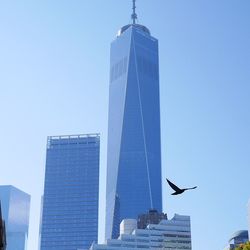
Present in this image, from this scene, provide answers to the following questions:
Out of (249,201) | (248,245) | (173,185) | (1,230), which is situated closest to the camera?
(173,185)

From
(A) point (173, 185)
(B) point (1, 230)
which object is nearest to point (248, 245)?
(B) point (1, 230)

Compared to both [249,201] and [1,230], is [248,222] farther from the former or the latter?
[1,230]

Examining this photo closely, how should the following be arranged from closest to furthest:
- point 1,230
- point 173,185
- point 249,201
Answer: point 173,185 < point 1,230 < point 249,201

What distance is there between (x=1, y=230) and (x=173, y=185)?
A: 117ft

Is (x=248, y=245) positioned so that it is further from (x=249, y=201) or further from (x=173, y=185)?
(x=249, y=201)

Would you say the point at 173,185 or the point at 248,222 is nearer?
the point at 173,185

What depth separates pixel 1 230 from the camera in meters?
70.6

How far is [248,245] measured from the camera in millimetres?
84625

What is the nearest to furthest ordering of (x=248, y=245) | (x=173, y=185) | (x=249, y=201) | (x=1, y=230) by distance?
(x=173, y=185) < (x=1, y=230) < (x=248, y=245) < (x=249, y=201)

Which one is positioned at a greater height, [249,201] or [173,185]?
[249,201]

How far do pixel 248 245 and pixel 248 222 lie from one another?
4510 inches

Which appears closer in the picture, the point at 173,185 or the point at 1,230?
the point at 173,185

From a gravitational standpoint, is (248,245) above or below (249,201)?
below

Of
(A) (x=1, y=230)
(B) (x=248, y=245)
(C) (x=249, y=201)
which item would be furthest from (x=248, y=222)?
(A) (x=1, y=230)
